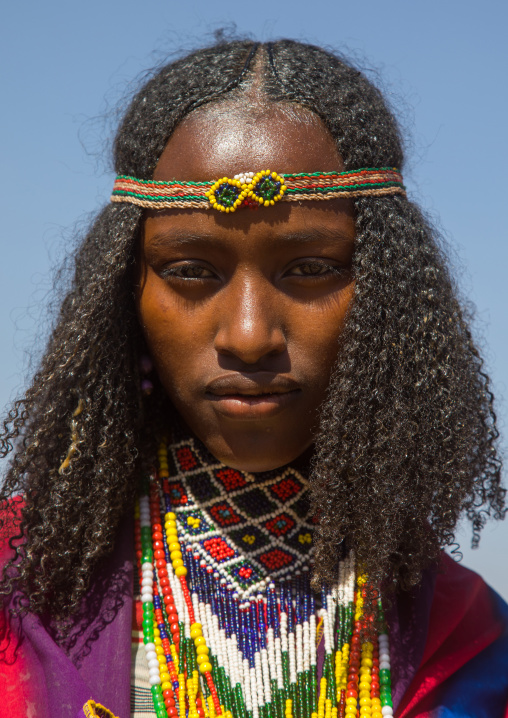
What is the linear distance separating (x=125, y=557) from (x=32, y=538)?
250mm

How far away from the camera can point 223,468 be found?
242 centimetres

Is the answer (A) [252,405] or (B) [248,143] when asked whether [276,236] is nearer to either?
(B) [248,143]

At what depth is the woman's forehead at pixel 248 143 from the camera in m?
2.16

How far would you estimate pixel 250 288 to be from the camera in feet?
7.00

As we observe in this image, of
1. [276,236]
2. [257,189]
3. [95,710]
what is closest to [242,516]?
[95,710]

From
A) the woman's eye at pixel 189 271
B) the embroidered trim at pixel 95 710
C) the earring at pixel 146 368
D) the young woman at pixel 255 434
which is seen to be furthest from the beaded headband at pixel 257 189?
the embroidered trim at pixel 95 710

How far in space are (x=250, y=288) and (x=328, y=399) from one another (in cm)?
37

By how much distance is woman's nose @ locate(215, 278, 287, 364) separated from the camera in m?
2.09

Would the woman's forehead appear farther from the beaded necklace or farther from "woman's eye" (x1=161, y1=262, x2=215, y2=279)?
the beaded necklace

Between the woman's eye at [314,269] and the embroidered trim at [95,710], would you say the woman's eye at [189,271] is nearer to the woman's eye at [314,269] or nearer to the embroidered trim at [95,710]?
the woman's eye at [314,269]

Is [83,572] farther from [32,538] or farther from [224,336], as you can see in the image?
[224,336]

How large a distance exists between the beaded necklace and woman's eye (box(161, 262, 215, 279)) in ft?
1.72

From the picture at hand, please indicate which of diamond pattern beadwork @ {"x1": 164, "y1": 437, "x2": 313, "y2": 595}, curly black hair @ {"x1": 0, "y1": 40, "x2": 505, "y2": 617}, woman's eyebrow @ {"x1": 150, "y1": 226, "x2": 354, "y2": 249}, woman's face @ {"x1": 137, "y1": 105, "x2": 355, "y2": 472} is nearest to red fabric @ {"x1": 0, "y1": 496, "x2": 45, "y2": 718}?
curly black hair @ {"x1": 0, "y1": 40, "x2": 505, "y2": 617}

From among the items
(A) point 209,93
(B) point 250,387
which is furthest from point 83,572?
(A) point 209,93
